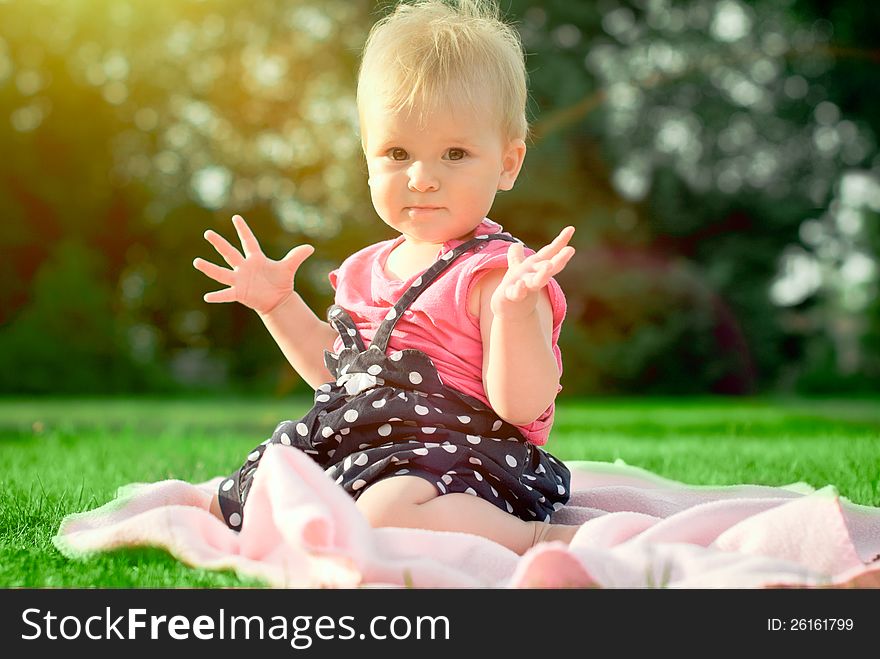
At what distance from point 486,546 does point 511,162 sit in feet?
3.29

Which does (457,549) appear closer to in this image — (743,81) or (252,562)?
(252,562)

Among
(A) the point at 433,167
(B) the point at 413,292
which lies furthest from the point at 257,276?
(A) the point at 433,167

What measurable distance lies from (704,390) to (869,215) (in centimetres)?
382

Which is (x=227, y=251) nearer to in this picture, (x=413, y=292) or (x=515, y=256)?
(x=413, y=292)

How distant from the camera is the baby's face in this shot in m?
2.32

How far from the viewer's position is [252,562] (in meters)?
1.87

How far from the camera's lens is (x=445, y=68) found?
7.60 ft

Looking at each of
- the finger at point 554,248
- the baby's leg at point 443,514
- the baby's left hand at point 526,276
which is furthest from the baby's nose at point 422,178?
the baby's leg at point 443,514

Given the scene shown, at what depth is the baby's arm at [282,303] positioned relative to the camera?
106 inches

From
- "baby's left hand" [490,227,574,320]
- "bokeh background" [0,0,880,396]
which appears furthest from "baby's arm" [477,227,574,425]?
"bokeh background" [0,0,880,396]

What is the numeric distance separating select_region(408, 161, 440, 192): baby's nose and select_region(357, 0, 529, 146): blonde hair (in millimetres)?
106

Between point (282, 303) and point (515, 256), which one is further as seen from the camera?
point (282, 303)

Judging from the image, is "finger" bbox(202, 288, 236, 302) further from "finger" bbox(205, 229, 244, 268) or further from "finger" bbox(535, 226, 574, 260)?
"finger" bbox(535, 226, 574, 260)
